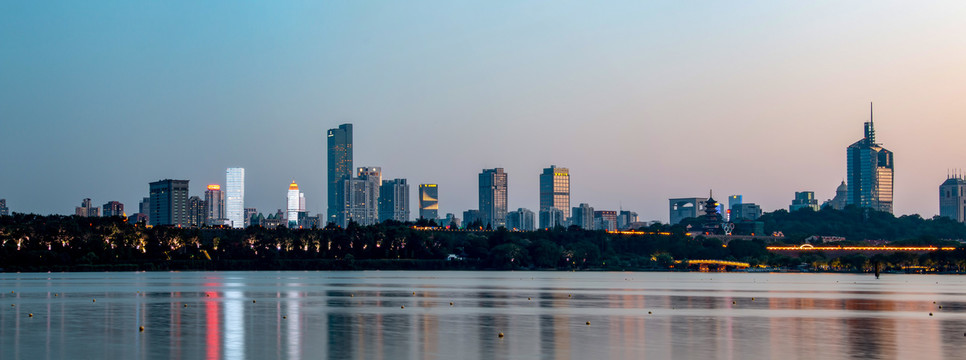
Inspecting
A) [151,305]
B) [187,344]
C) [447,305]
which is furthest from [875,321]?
[151,305]

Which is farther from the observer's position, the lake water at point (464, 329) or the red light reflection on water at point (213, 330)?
the lake water at point (464, 329)

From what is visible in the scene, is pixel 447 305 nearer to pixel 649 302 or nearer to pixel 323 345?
pixel 649 302

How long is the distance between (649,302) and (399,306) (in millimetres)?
19104

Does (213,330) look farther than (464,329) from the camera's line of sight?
No

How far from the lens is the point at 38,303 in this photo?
6819 centimetres

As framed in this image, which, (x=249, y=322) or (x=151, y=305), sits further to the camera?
(x=151, y=305)

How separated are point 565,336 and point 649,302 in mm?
32774

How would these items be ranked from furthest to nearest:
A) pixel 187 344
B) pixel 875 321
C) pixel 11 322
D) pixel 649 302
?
1. pixel 649 302
2. pixel 875 321
3. pixel 11 322
4. pixel 187 344

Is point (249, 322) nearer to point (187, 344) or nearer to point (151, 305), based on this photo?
point (187, 344)

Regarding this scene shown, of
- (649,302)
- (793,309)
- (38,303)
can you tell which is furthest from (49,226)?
(793,309)

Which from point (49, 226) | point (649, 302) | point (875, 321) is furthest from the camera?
point (49, 226)

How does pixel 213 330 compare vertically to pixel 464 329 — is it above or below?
above

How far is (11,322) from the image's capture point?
51.1m

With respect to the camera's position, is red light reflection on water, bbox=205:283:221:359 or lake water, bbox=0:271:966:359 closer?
red light reflection on water, bbox=205:283:221:359
